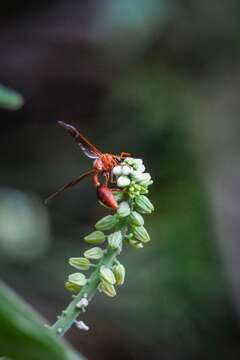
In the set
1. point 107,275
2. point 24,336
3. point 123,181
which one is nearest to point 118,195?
point 123,181

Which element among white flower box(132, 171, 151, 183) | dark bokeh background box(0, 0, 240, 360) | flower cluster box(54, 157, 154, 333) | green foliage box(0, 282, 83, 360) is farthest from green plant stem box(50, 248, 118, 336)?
dark bokeh background box(0, 0, 240, 360)

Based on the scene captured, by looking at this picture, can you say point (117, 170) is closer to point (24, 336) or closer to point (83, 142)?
point (83, 142)

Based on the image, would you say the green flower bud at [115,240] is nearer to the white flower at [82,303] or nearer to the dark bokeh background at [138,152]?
the white flower at [82,303]

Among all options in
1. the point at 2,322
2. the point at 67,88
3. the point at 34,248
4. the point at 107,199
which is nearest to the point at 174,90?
the point at 67,88

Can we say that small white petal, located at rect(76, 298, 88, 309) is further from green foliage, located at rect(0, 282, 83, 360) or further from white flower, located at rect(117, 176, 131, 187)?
green foliage, located at rect(0, 282, 83, 360)

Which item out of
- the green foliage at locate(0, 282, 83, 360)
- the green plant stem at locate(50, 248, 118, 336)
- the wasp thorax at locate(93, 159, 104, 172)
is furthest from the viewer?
the wasp thorax at locate(93, 159, 104, 172)

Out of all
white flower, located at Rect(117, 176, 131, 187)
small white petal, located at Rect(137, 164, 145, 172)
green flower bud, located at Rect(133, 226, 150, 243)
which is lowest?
green flower bud, located at Rect(133, 226, 150, 243)
